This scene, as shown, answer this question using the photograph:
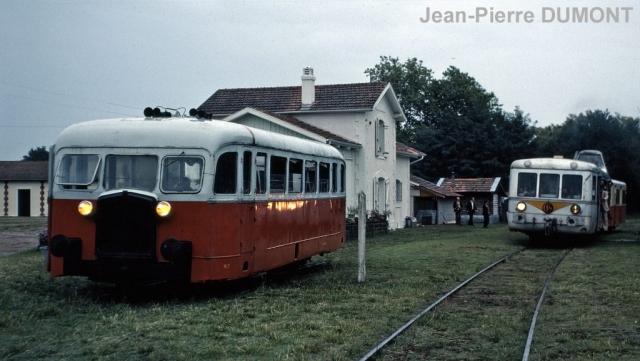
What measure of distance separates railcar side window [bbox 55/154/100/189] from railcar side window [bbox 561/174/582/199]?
16.1 metres

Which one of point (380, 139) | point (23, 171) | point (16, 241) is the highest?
point (380, 139)

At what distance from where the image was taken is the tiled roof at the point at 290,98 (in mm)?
33906

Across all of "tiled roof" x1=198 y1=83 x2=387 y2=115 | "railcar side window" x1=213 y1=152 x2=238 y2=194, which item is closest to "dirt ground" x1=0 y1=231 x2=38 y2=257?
"tiled roof" x1=198 y1=83 x2=387 y2=115

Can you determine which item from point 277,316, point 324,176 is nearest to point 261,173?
point 277,316

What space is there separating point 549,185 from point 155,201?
52.0 ft

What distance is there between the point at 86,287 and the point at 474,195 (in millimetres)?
42980

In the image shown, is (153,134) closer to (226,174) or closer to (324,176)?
(226,174)

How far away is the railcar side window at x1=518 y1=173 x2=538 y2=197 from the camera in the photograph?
24.1 m

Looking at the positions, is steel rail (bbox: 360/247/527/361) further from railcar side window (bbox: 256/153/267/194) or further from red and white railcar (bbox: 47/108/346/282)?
railcar side window (bbox: 256/153/267/194)

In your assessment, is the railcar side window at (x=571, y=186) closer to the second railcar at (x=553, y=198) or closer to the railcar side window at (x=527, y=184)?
the second railcar at (x=553, y=198)

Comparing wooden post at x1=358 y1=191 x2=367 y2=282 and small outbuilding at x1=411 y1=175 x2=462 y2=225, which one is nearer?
wooden post at x1=358 y1=191 x2=367 y2=282

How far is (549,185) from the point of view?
78.5ft

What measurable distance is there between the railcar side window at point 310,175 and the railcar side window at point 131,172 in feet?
13.7

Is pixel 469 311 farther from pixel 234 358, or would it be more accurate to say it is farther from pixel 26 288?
pixel 26 288
